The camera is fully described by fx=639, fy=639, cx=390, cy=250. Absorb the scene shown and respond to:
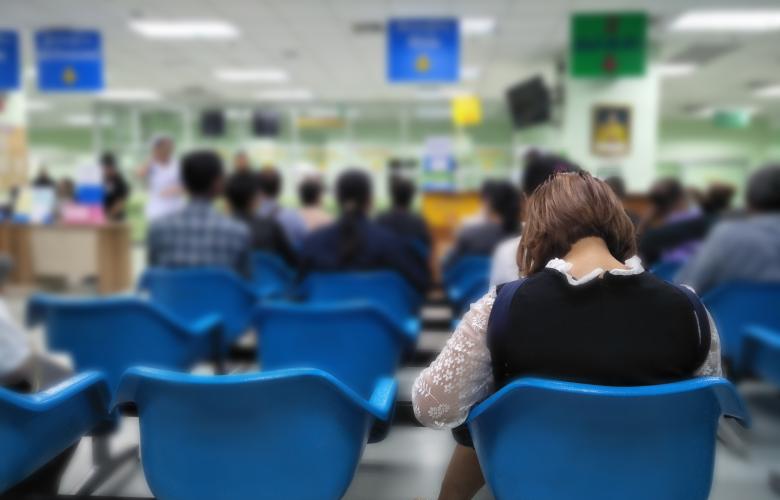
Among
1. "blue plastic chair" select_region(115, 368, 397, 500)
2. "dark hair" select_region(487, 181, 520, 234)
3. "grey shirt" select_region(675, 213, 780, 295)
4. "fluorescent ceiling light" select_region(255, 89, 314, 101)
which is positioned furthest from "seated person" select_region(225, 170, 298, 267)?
"fluorescent ceiling light" select_region(255, 89, 314, 101)

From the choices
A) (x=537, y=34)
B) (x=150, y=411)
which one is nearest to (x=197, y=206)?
(x=150, y=411)

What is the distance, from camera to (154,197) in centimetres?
581

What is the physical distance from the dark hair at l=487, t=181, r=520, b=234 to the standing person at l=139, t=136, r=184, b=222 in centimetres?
334

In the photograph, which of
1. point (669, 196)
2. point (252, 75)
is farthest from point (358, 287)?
point (252, 75)

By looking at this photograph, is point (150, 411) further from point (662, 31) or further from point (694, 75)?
point (694, 75)

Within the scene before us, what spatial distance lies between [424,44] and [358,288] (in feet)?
15.0

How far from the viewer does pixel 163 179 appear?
18.9ft

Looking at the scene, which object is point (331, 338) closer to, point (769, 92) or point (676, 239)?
point (676, 239)

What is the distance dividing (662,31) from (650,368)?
701 centimetres

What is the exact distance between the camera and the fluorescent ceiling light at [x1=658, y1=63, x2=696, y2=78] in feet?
28.9

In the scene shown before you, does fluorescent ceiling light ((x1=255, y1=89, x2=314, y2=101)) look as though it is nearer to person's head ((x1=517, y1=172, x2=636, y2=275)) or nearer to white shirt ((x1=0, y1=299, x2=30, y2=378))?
white shirt ((x1=0, y1=299, x2=30, y2=378))

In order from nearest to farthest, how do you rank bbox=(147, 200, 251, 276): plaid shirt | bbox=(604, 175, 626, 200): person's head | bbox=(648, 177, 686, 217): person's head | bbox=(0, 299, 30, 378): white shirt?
bbox=(604, 175, 626, 200): person's head
bbox=(0, 299, 30, 378): white shirt
bbox=(147, 200, 251, 276): plaid shirt
bbox=(648, 177, 686, 217): person's head

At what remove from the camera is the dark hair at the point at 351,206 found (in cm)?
287

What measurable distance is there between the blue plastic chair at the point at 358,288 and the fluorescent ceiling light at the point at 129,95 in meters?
9.85
